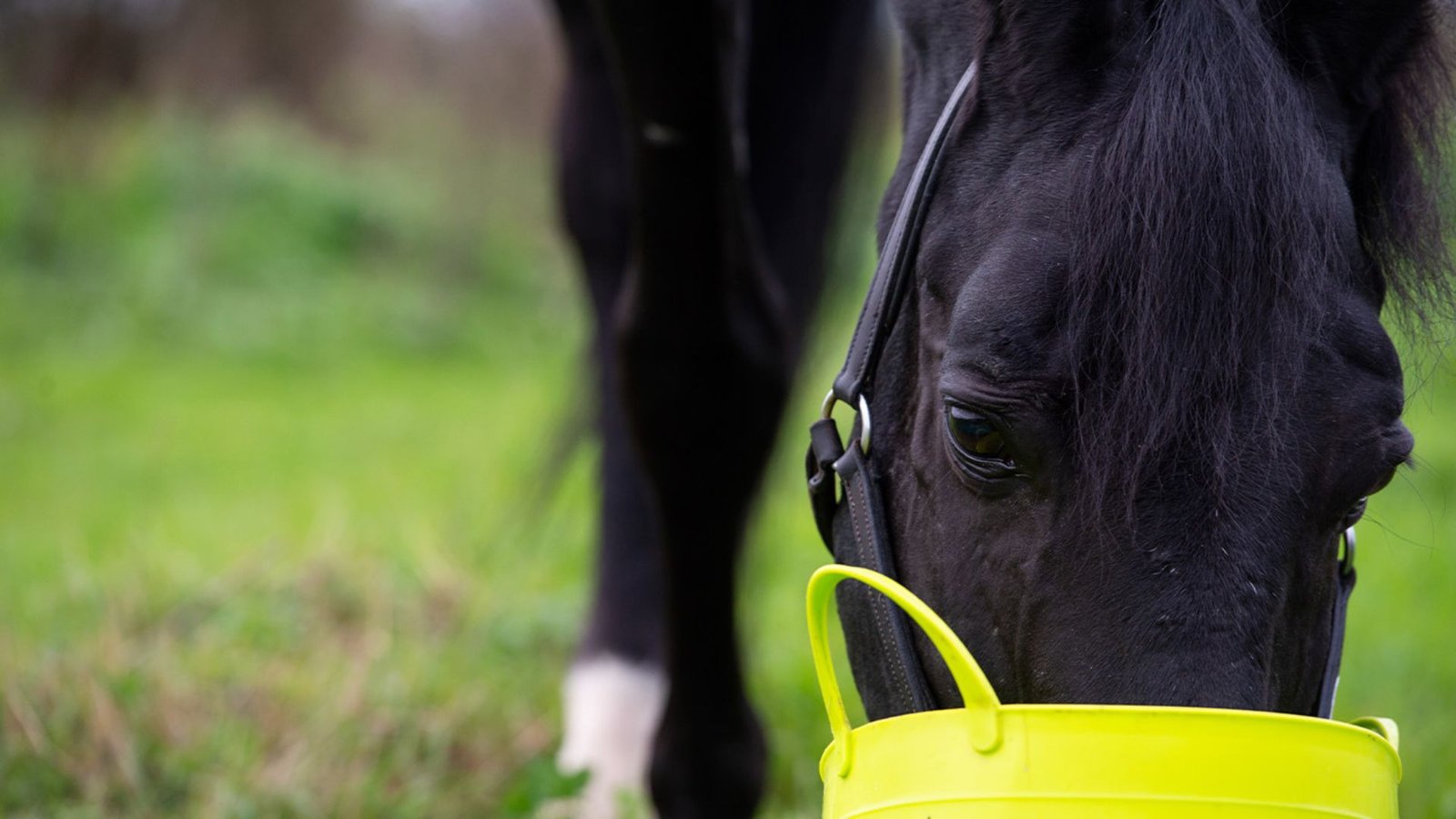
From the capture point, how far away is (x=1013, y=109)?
54.7 inches

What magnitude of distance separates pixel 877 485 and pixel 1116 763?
0.45 m

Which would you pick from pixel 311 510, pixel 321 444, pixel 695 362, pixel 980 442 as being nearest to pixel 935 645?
pixel 980 442

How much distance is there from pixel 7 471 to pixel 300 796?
3812 millimetres

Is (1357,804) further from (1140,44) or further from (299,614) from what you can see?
(299,614)

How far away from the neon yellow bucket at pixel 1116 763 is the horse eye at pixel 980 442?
5.6 inches

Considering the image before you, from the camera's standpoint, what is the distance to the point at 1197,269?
1203 millimetres

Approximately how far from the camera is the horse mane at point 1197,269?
3.88ft

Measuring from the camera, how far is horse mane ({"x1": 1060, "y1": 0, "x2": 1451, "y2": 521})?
1.18 meters

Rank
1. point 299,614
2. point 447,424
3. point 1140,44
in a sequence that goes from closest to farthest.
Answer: point 1140,44
point 299,614
point 447,424

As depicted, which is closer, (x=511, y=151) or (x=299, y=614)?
(x=299, y=614)

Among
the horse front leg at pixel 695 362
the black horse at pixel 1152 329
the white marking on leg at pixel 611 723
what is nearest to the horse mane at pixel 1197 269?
the black horse at pixel 1152 329

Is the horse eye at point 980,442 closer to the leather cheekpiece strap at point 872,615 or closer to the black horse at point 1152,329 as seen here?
the black horse at point 1152,329

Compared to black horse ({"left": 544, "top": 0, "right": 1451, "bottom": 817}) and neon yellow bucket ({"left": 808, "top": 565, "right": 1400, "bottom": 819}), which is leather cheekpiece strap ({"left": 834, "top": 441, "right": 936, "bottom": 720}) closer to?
black horse ({"left": 544, "top": 0, "right": 1451, "bottom": 817})

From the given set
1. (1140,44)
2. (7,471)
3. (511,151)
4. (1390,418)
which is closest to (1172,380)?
(1390,418)
